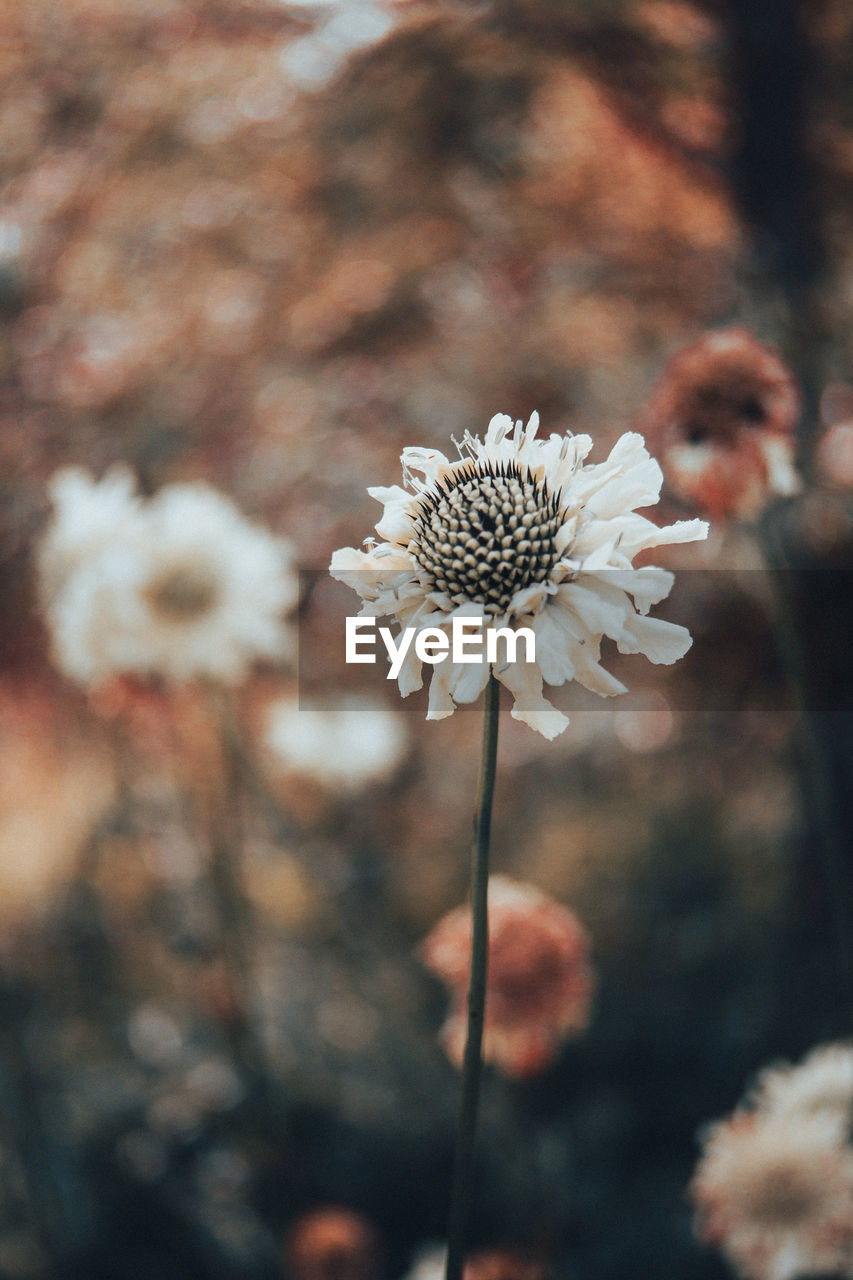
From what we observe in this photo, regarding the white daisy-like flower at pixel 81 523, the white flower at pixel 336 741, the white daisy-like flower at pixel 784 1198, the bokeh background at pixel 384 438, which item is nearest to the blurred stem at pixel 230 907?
the bokeh background at pixel 384 438

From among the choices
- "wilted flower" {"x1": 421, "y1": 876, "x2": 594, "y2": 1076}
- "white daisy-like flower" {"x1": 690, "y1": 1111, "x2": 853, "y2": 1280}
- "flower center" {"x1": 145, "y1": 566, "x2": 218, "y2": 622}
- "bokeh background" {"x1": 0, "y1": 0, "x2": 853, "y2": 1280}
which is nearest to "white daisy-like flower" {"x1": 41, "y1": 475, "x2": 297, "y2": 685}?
"flower center" {"x1": 145, "y1": 566, "x2": 218, "y2": 622}

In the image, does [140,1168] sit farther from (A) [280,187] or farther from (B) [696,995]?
(A) [280,187]

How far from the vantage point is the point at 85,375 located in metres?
1.53

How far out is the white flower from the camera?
1.72 metres

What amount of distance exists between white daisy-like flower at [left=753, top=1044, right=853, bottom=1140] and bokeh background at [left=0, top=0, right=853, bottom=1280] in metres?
0.32

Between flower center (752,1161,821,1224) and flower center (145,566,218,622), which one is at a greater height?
flower center (145,566,218,622)

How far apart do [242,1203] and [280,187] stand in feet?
6.05

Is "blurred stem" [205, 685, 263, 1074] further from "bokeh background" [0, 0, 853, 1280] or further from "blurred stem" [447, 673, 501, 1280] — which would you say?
"blurred stem" [447, 673, 501, 1280]

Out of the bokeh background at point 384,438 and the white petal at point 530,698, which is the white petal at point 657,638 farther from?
the bokeh background at point 384,438

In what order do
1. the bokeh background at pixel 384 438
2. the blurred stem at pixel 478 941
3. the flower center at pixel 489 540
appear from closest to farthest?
the blurred stem at pixel 478 941 → the flower center at pixel 489 540 → the bokeh background at pixel 384 438

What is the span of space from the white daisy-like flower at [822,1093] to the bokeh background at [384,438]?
12.8 inches

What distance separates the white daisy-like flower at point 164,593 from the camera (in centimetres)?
124

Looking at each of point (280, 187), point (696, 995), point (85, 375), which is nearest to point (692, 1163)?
point (696, 995)

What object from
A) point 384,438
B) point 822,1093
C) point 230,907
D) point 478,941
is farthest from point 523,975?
point 384,438
